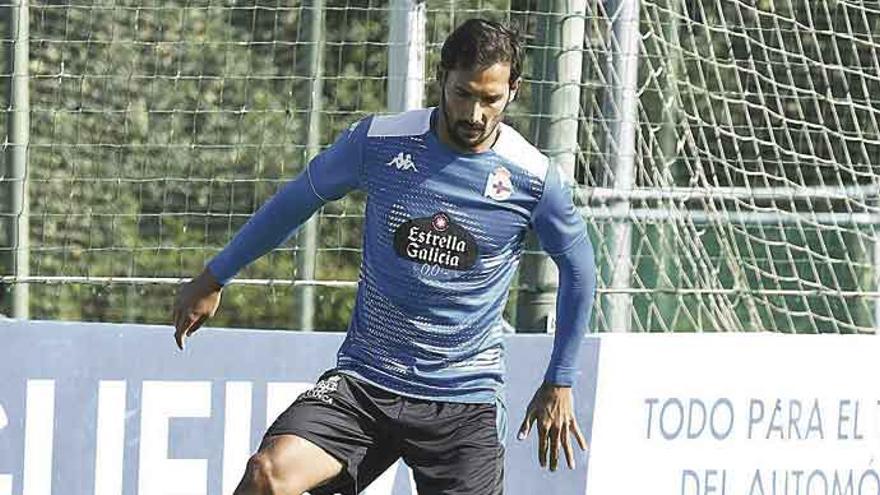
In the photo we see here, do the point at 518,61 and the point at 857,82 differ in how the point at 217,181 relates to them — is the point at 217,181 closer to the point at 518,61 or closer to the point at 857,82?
the point at 518,61

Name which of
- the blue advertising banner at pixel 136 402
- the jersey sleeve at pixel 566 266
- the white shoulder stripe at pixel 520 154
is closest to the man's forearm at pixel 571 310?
the jersey sleeve at pixel 566 266

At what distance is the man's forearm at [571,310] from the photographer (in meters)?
5.64

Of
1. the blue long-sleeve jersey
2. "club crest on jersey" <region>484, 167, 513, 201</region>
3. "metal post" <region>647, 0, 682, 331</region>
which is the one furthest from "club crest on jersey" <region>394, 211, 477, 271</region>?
"metal post" <region>647, 0, 682, 331</region>

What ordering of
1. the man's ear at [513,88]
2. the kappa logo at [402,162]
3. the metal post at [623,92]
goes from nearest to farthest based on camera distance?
the man's ear at [513,88], the kappa logo at [402,162], the metal post at [623,92]

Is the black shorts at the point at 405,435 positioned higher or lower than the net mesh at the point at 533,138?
lower

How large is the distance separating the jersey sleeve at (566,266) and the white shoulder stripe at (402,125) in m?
0.39

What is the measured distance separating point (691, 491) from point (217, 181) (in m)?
2.17

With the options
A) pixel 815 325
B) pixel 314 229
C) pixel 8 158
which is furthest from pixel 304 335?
pixel 815 325

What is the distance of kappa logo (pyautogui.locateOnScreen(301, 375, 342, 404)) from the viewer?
552 centimetres

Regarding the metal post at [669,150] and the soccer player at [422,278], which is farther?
the metal post at [669,150]

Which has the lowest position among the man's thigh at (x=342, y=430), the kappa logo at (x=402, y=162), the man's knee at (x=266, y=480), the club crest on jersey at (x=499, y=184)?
the man's knee at (x=266, y=480)

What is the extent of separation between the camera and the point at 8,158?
23.3ft

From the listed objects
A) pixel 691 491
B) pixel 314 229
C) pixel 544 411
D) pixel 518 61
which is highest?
pixel 518 61

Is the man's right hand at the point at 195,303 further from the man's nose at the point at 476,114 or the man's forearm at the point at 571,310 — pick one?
the man's forearm at the point at 571,310
